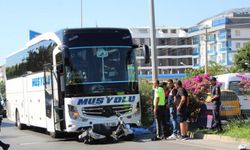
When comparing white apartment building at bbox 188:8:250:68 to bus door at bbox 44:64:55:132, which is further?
white apartment building at bbox 188:8:250:68

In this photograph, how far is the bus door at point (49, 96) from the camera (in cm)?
1770

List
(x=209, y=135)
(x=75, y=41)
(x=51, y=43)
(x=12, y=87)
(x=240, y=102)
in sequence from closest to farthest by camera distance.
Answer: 1. (x=209, y=135)
2. (x=75, y=41)
3. (x=51, y=43)
4. (x=240, y=102)
5. (x=12, y=87)

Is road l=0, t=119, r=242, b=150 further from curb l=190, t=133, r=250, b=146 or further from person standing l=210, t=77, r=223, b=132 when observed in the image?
person standing l=210, t=77, r=223, b=132

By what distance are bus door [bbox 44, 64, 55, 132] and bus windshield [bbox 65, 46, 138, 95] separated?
1.81 meters

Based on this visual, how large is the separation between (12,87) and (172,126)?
1179 centimetres

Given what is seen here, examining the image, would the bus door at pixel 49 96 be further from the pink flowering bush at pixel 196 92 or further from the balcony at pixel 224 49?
the balcony at pixel 224 49

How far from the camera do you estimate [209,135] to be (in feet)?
50.2

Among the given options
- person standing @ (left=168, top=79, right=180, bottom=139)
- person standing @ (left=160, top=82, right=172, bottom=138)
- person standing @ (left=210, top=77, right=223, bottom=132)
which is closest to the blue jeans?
person standing @ (left=168, top=79, right=180, bottom=139)

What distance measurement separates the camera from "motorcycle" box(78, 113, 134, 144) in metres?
15.9

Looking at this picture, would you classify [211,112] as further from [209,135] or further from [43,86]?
[43,86]

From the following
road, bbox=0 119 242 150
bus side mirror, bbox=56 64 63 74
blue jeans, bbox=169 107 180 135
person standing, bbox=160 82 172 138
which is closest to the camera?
road, bbox=0 119 242 150

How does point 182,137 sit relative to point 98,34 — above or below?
below

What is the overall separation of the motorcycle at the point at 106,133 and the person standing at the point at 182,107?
1780 mm

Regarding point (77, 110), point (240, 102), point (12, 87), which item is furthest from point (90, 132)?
point (12, 87)
